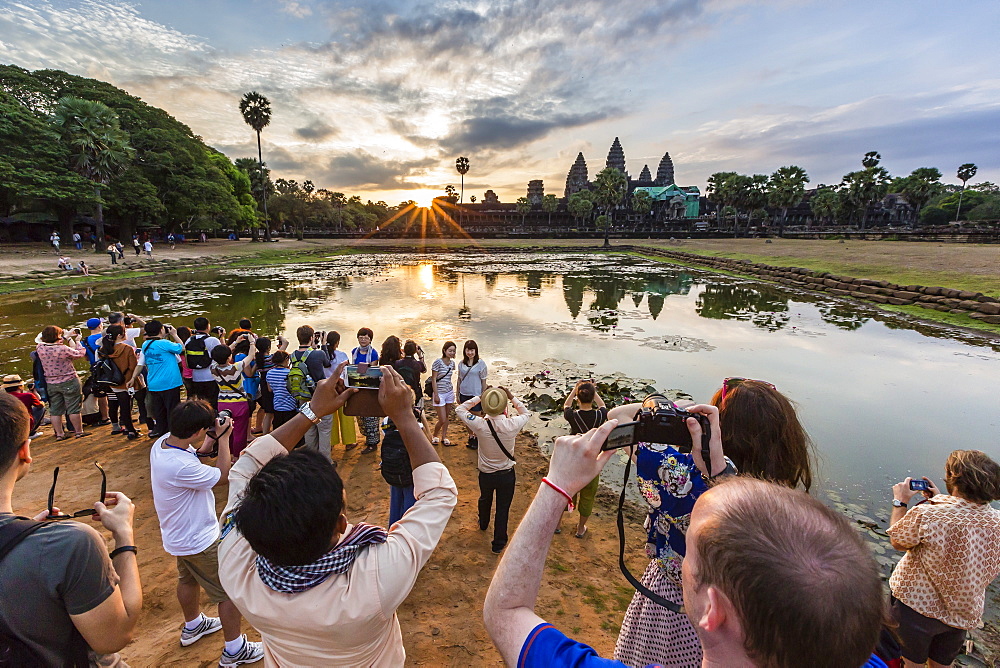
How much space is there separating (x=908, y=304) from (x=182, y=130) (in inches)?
2294

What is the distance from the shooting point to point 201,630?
3004mm

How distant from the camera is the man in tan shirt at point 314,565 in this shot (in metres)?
1.25

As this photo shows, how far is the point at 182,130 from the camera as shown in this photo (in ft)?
140

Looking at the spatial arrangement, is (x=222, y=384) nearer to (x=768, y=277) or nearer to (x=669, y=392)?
(x=669, y=392)

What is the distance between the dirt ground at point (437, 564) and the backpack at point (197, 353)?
130 centimetres

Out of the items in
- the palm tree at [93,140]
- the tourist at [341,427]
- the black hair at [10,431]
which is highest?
the palm tree at [93,140]

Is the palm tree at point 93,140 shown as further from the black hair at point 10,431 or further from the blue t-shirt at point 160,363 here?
the black hair at point 10,431

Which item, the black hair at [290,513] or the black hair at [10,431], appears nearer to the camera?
the black hair at [290,513]

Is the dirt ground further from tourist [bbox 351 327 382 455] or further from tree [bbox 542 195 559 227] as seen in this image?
tree [bbox 542 195 559 227]

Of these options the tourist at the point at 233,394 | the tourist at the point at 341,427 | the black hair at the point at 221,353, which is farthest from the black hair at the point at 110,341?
the tourist at the point at 341,427

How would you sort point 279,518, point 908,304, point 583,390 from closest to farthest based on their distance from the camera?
point 279,518
point 583,390
point 908,304

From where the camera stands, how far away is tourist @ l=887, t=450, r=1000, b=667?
2.23 meters

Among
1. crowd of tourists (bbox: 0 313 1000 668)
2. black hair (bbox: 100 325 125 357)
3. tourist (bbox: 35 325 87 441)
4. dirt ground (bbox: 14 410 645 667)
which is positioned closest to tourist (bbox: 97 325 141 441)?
black hair (bbox: 100 325 125 357)

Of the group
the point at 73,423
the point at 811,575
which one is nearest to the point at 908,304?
the point at 811,575
